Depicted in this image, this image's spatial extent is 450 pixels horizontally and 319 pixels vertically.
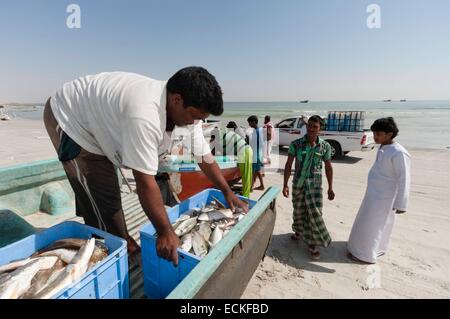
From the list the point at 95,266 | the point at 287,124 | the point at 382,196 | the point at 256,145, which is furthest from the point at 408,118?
the point at 95,266

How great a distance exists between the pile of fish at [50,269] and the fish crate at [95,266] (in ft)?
0.28

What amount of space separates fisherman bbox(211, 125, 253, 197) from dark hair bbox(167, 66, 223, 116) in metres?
3.38

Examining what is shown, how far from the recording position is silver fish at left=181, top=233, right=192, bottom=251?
211 cm

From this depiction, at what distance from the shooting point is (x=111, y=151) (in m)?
2.02

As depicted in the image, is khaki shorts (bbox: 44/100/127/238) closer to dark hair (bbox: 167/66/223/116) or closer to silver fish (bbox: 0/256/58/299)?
silver fish (bbox: 0/256/58/299)

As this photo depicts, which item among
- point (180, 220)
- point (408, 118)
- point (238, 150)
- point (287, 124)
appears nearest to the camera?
point (180, 220)

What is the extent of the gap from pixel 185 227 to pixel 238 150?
11.8 feet

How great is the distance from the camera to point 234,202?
2.83m

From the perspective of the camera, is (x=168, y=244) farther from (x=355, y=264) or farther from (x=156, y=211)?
(x=355, y=264)

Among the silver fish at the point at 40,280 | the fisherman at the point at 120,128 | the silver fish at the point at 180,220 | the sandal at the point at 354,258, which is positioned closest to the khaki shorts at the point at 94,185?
the fisherman at the point at 120,128

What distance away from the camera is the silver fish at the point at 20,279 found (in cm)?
138

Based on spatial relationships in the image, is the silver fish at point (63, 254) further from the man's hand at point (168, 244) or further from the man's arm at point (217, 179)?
the man's arm at point (217, 179)

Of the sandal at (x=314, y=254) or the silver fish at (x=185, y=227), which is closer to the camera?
the silver fish at (x=185, y=227)

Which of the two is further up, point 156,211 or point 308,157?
point 308,157
